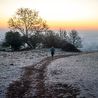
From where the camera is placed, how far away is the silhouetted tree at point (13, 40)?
79625 millimetres

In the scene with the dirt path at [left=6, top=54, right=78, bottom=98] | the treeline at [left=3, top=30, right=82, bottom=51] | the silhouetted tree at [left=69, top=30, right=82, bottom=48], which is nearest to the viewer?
the dirt path at [left=6, top=54, right=78, bottom=98]

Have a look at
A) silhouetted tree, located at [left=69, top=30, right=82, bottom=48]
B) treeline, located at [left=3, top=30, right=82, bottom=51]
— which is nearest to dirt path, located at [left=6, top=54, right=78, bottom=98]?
treeline, located at [left=3, top=30, right=82, bottom=51]

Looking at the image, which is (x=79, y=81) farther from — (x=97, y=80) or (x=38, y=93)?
(x=38, y=93)

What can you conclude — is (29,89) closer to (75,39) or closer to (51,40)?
(51,40)

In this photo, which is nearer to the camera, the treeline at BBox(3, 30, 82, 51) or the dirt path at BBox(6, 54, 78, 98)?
the dirt path at BBox(6, 54, 78, 98)

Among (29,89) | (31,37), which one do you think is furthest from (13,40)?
(29,89)

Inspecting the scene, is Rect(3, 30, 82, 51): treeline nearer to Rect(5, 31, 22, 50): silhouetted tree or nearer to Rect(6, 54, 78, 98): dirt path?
Rect(5, 31, 22, 50): silhouetted tree

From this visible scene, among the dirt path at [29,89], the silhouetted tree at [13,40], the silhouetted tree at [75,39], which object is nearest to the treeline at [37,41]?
the silhouetted tree at [13,40]

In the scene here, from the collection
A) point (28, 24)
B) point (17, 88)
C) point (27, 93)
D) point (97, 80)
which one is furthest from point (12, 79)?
point (28, 24)

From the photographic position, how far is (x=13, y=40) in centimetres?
7956

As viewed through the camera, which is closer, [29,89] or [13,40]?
[29,89]

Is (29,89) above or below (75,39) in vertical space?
below

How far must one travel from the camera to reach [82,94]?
17.7 meters

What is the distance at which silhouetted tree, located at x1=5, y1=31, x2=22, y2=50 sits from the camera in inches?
3135
